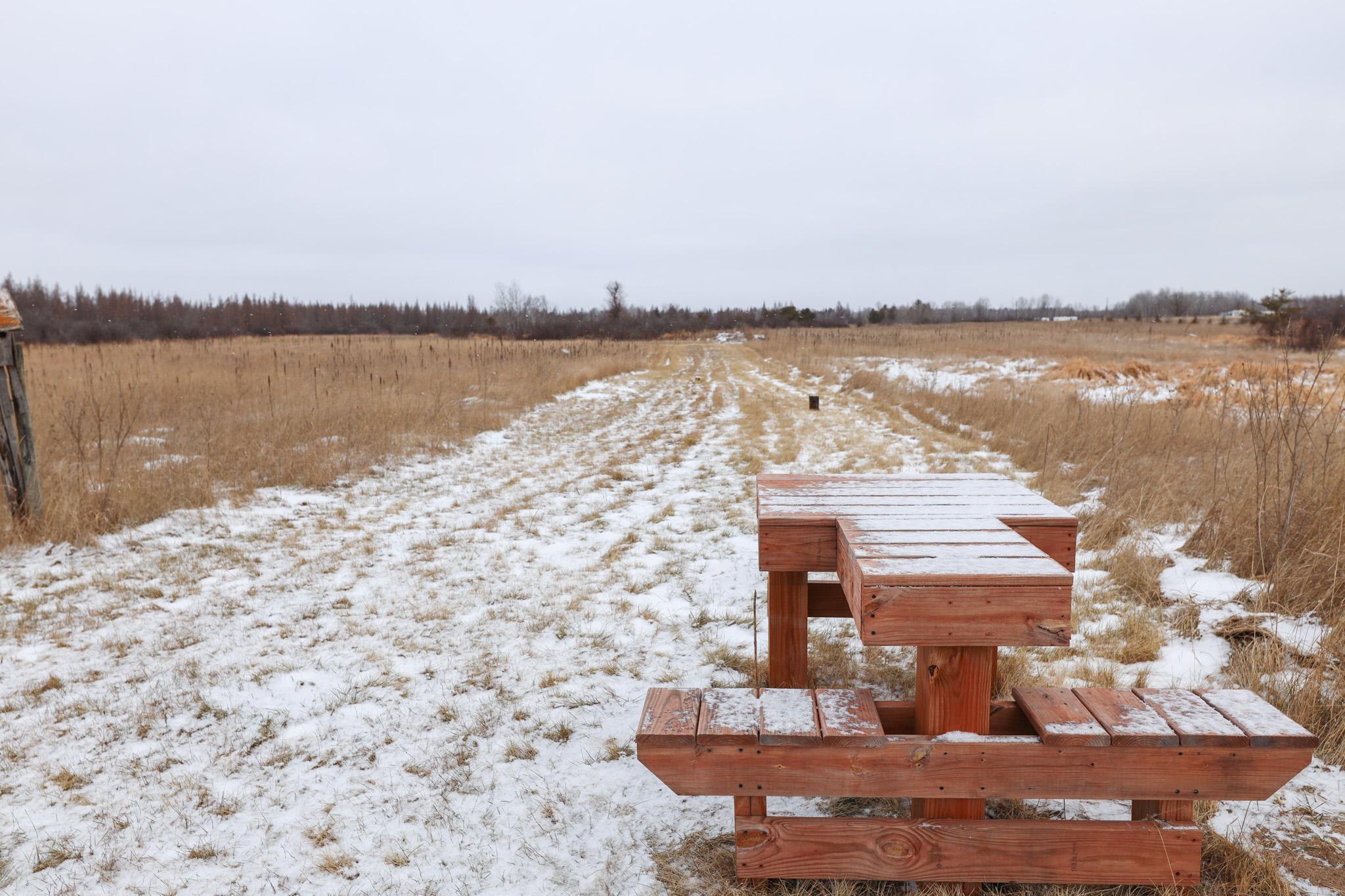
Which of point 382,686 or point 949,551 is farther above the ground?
point 949,551

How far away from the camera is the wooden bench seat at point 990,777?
181 centimetres

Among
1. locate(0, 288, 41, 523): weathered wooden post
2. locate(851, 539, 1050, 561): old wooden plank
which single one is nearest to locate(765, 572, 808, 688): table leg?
locate(851, 539, 1050, 561): old wooden plank

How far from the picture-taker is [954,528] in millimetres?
2270

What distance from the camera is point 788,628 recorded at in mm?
2756

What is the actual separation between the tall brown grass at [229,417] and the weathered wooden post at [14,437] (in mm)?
147

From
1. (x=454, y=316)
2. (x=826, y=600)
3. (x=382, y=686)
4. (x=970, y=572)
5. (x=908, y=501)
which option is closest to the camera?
(x=970, y=572)

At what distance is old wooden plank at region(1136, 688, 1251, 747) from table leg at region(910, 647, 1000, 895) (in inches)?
19.1

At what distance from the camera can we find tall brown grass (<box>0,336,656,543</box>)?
5.74 meters

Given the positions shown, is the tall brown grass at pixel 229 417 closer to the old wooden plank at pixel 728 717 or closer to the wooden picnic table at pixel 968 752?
the old wooden plank at pixel 728 717

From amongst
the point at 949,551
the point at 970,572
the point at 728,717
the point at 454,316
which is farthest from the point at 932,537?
the point at 454,316

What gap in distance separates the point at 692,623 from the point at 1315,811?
255 cm

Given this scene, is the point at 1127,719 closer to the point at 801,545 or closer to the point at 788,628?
the point at 801,545

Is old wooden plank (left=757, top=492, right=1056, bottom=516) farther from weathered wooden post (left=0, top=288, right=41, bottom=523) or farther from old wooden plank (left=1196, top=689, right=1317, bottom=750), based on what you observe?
weathered wooden post (left=0, top=288, right=41, bottom=523)

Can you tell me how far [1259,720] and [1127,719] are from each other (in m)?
0.35
